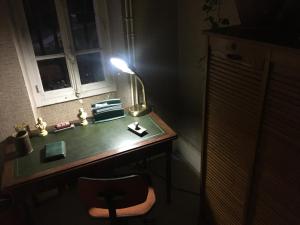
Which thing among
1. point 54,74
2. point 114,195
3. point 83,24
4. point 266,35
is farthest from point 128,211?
point 83,24

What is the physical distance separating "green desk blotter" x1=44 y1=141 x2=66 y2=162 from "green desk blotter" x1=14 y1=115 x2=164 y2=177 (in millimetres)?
28

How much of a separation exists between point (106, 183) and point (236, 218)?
83cm

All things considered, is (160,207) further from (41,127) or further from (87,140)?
(41,127)

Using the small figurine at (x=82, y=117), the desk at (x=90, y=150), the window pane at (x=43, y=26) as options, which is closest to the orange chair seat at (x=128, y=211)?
the desk at (x=90, y=150)

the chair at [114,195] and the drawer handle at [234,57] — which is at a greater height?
the drawer handle at [234,57]

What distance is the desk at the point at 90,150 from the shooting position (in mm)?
1668

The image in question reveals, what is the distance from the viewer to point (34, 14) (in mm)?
2107

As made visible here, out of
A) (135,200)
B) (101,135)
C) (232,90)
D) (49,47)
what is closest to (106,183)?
(135,200)

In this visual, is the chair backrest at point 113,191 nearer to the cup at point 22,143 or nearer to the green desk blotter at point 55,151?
the green desk blotter at point 55,151

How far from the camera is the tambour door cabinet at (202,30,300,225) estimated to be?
3.63 feet

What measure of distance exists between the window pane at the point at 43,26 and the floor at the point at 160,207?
132cm

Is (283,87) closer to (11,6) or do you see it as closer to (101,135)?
(101,135)

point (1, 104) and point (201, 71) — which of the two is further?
point (201, 71)

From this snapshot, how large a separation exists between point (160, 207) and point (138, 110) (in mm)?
873
